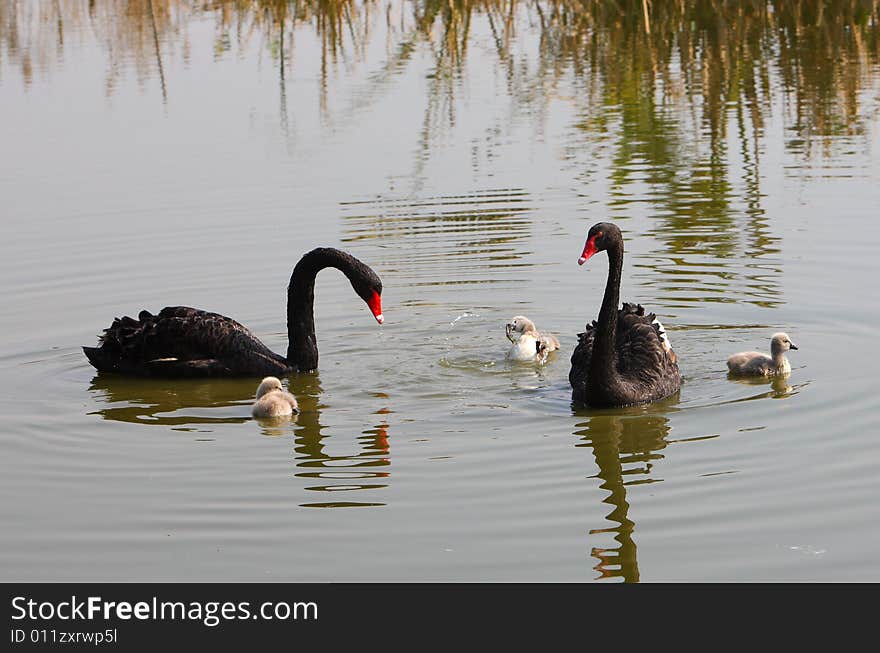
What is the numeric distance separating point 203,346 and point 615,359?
238 centimetres

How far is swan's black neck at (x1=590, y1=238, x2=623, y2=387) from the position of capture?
25.0 ft

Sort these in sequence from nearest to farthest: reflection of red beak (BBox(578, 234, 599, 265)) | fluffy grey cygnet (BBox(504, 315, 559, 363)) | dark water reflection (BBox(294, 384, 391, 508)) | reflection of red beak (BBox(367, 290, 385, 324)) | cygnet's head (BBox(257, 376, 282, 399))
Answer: dark water reflection (BBox(294, 384, 391, 508)) < reflection of red beak (BBox(578, 234, 599, 265)) < cygnet's head (BBox(257, 376, 282, 399)) < fluffy grey cygnet (BBox(504, 315, 559, 363)) < reflection of red beak (BBox(367, 290, 385, 324))

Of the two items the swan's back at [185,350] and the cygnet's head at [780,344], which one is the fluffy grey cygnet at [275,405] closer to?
the swan's back at [185,350]

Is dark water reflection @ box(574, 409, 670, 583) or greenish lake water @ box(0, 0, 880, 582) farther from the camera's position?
greenish lake water @ box(0, 0, 880, 582)

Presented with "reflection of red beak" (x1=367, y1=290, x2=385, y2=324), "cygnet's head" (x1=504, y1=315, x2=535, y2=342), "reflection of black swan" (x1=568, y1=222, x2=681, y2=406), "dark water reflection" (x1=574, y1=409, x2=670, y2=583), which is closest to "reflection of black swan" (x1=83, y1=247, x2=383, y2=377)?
"reflection of red beak" (x1=367, y1=290, x2=385, y2=324)

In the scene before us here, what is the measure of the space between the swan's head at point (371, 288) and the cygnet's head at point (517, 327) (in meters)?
0.74

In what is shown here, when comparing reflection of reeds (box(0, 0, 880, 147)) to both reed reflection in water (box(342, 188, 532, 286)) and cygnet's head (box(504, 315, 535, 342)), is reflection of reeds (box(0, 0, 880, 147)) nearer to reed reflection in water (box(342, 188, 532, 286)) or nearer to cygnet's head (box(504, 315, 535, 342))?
reed reflection in water (box(342, 188, 532, 286))

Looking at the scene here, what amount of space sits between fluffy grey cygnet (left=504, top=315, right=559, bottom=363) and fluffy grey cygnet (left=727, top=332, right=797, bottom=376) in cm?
113

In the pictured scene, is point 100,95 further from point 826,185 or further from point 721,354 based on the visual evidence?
point 721,354

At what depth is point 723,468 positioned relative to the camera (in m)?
6.50

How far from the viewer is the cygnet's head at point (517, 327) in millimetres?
8688

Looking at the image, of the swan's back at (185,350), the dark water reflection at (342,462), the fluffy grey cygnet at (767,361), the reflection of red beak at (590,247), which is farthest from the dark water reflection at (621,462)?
the swan's back at (185,350)

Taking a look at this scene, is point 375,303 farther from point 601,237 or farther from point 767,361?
point 767,361
